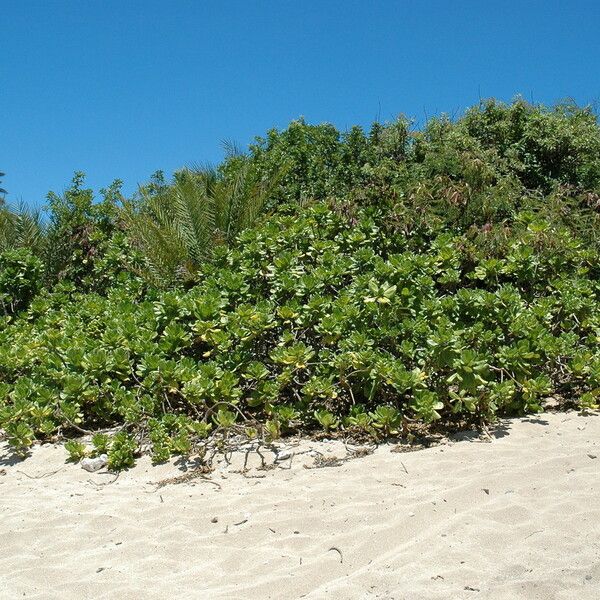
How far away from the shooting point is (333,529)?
12.4 feet

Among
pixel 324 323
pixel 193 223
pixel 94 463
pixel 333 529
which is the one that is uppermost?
pixel 193 223

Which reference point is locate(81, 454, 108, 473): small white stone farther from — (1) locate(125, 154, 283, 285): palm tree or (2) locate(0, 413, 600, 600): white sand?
(1) locate(125, 154, 283, 285): palm tree

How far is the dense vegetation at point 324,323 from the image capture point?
208 inches

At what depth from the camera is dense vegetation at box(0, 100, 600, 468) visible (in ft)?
17.3

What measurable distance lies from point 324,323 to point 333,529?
77.4 inches

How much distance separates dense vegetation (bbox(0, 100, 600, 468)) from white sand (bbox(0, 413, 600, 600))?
19.3 inches

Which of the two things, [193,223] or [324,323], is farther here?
[193,223]

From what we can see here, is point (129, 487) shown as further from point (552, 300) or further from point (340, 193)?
point (340, 193)

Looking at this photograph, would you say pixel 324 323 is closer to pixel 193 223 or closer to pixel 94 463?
pixel 94 463

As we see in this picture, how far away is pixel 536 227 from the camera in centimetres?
675

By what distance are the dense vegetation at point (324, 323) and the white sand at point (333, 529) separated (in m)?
0.49

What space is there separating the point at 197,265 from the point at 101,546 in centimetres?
550

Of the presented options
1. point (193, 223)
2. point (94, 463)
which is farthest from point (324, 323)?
point (193, 223)

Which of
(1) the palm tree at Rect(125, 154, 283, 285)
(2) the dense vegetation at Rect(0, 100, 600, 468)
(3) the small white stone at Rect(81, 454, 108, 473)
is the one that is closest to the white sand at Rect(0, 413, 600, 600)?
(3) the small white stone at Rect(81, 454, 108, 473)
